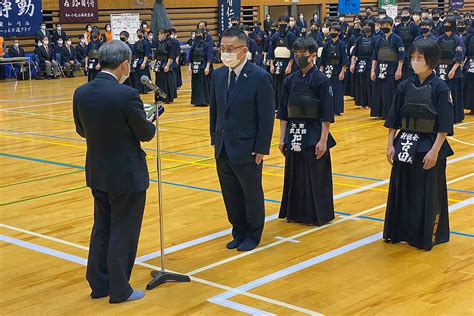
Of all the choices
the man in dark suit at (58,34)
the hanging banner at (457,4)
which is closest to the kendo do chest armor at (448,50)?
the man in dark suit at (58,34)

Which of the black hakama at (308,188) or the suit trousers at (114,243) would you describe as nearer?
the suit trousers at (114,243)

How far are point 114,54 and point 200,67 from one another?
40.8ft

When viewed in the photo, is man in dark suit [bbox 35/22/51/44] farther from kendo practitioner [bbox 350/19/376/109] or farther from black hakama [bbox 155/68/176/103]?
kendo practitioner [bbox 350/19/376/109]

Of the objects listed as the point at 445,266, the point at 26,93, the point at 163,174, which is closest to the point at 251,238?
the point at 445,266

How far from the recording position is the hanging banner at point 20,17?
25.8 meters

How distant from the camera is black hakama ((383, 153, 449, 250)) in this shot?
6508 millimetres

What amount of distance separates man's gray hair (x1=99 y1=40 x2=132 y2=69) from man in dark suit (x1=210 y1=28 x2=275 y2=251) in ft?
4.31

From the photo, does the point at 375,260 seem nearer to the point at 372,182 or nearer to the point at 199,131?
the point at 372,182

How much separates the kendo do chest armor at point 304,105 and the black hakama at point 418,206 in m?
1.00

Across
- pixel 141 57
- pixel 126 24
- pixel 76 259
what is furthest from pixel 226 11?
pixel 76 259

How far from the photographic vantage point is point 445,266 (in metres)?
6.08

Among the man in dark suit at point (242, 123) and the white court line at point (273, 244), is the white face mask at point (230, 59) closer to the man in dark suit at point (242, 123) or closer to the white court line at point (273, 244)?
the man in dark suit at point (242, 123)

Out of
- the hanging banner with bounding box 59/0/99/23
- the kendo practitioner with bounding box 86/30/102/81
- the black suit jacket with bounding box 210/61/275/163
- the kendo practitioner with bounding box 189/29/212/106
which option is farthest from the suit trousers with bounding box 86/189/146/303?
the hanging banner with bounding box 59/0/99/23

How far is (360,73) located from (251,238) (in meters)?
9.50
